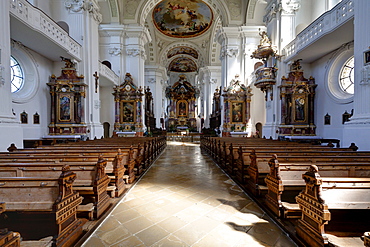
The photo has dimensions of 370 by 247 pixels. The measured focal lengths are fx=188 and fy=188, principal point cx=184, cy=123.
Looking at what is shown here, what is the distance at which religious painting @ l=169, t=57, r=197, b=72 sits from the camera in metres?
26.5

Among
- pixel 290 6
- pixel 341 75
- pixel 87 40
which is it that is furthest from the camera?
pixel 87 40

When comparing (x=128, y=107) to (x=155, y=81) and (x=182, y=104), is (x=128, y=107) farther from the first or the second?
(x=182, y=104)

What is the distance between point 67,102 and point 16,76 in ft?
6.38

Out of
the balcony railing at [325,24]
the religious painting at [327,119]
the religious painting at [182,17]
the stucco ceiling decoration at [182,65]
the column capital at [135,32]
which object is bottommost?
the religious painting at [327,119]

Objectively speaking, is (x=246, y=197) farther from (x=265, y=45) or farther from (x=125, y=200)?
(x=265, y=45)

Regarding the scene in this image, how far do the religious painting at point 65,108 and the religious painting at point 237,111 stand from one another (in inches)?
379

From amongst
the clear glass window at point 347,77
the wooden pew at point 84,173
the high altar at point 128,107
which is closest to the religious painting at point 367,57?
the clear glass window at point 347,77

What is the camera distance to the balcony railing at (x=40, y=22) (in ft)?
17.9

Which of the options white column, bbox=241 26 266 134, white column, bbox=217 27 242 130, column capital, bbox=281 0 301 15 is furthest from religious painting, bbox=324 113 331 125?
white column, bbox=217 27 242 130

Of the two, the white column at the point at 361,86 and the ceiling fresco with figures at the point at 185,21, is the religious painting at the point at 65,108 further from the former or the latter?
the white column at the point at 361,86

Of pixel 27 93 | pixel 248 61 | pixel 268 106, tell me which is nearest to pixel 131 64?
pixel 27 93

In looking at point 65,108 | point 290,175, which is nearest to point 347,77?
point 290,175

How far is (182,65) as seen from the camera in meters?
28.8

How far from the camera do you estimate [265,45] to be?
8.88 metres
